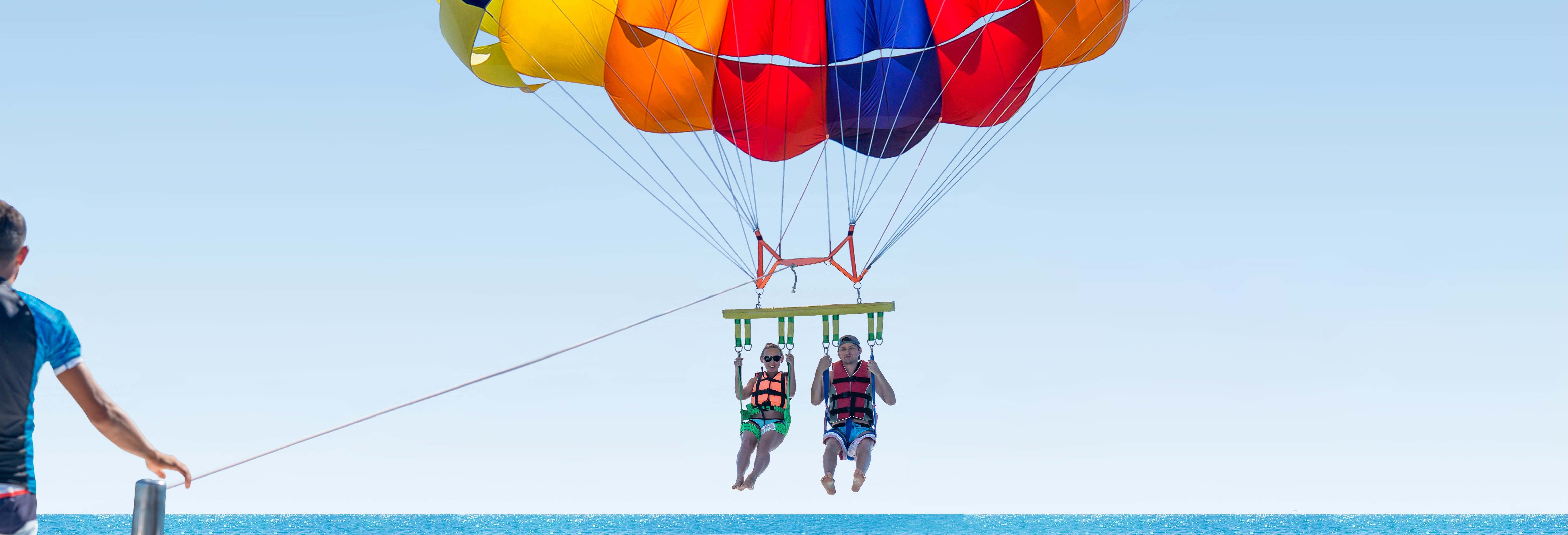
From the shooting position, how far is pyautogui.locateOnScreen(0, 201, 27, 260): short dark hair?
218 centimetres

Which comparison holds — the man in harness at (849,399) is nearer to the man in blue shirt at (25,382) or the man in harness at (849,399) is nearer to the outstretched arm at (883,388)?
the outstretched arm at (883,388)

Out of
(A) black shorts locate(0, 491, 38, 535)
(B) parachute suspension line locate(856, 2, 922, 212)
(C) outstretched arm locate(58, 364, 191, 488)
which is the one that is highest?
(B) parachute suspension line locate(856, 2, 922, 212)

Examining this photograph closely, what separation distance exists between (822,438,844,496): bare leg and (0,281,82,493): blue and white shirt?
5765 millimetres

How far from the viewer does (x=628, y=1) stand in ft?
30.4

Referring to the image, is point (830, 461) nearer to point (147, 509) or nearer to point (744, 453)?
point (744, 453)

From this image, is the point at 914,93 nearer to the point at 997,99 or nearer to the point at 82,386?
the point at 997,99

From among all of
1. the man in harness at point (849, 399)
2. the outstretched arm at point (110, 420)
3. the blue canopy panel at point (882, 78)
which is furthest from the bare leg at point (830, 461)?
the outstretched arm at point (110, 420)

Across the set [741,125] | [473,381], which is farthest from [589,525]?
[473,381]

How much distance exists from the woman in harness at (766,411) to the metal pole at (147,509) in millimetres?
5998

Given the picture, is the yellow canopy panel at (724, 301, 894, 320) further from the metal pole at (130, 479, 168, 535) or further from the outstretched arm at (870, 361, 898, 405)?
the metal pole at (130, 479, 168, 535)

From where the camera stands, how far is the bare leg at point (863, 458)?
7.73 meters

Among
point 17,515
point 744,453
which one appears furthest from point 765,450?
point 17,515

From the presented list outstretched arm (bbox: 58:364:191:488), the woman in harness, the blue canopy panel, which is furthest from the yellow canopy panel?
outstretched arm (bbox: 58:364:191:488)

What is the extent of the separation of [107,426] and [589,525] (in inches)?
3073
